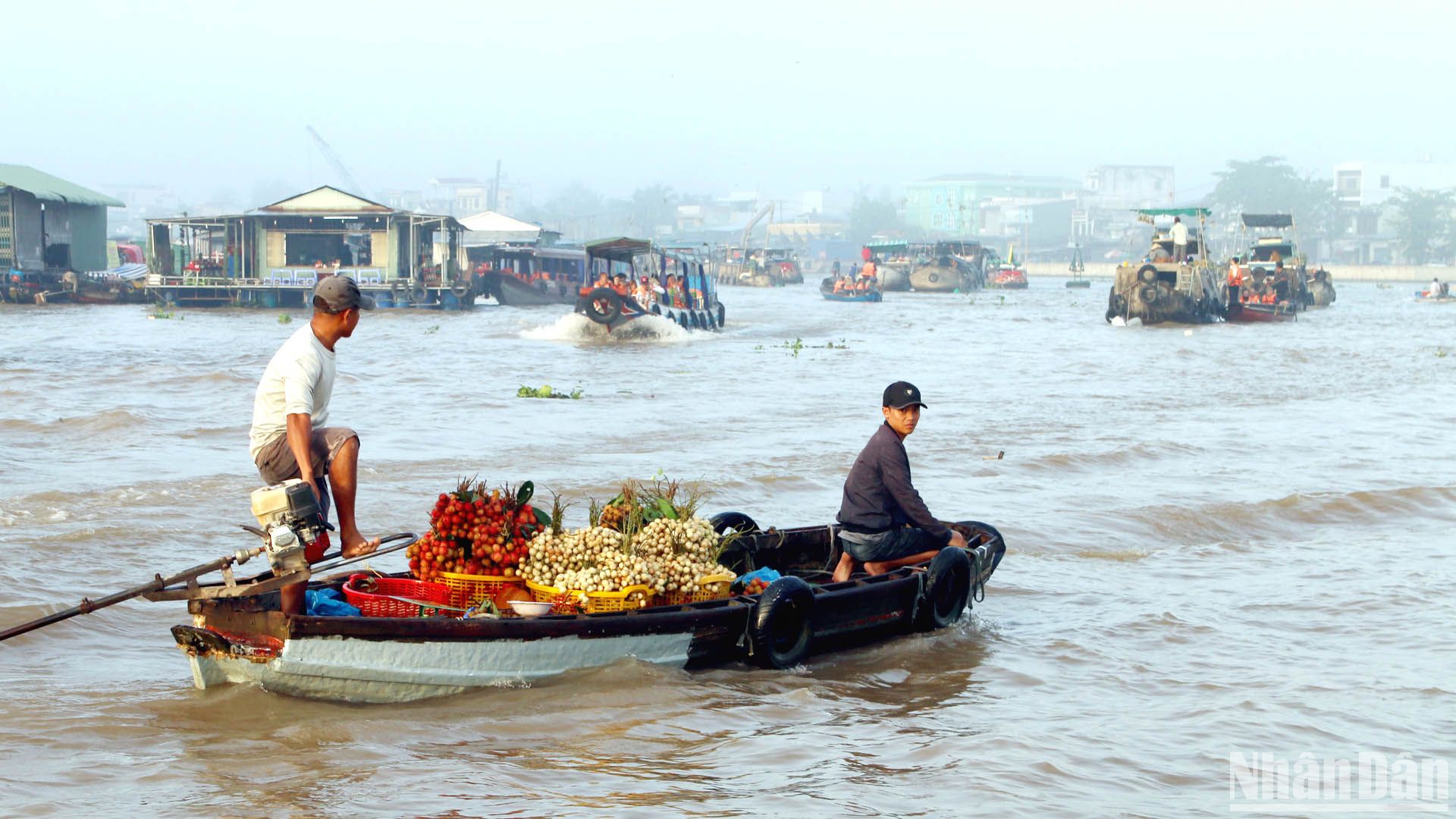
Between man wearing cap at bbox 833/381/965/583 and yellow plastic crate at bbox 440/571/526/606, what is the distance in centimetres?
191

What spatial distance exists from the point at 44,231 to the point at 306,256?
8537mm

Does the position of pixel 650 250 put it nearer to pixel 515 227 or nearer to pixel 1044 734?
pixel 1044 734

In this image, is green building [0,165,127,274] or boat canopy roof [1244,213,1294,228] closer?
green building [0,165,127,274]

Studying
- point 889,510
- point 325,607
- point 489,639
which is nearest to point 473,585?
point 489,639

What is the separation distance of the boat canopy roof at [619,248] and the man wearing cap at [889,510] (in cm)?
2249

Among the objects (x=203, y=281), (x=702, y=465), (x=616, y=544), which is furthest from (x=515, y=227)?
(x=616, y=544)

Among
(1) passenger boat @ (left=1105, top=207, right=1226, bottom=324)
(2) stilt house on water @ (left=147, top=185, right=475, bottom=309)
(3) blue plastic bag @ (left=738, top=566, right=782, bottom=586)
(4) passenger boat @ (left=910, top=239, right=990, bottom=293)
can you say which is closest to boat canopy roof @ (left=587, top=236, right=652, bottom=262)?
(2) stilt house on water @ (left=147, top=185, right=475, bottom=309)

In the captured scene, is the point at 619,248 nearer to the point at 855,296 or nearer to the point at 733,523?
the point at 855,296

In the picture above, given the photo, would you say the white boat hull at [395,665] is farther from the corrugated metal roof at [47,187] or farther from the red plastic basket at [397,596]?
the corrugated metal roof at [47,187]

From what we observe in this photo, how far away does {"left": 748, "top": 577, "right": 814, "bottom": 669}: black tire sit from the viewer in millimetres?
6461

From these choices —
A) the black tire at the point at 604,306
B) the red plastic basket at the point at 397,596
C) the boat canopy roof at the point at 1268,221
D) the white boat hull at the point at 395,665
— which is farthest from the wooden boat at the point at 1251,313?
the red plastic basket at the point at 397,596

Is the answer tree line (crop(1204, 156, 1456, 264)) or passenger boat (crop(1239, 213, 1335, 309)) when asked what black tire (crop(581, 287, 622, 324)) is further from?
tree line (crop(1204, 156, 1456, 264))

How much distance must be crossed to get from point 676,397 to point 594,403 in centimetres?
145

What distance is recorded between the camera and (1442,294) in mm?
65375
